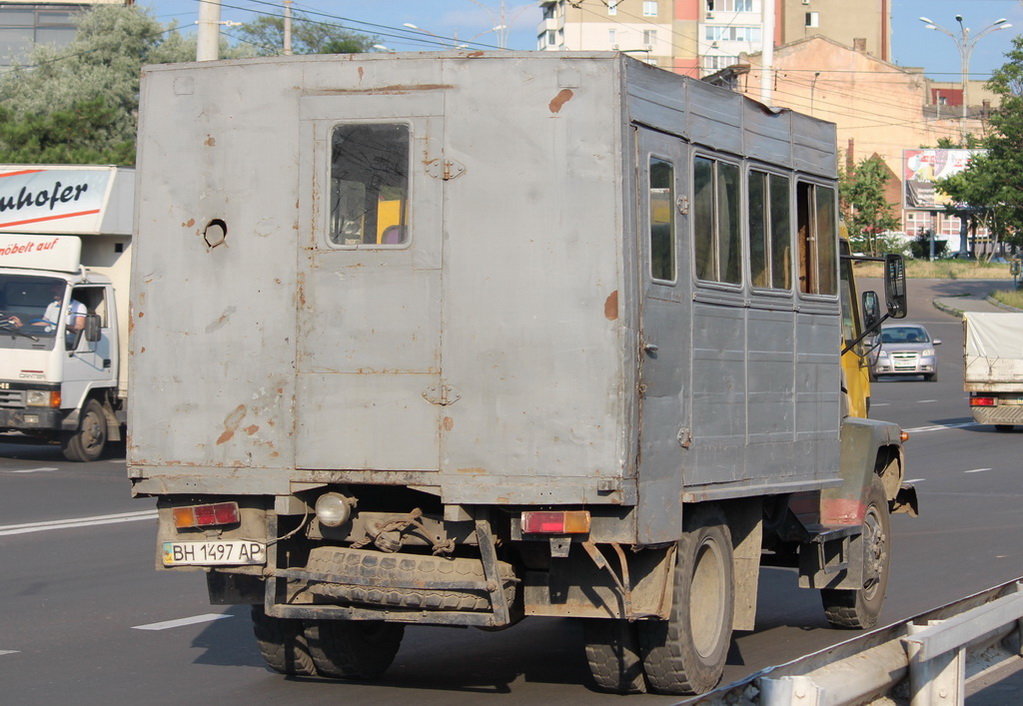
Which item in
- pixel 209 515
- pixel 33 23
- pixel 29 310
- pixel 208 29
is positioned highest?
pixel 33 23

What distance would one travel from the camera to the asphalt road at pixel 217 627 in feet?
24.4

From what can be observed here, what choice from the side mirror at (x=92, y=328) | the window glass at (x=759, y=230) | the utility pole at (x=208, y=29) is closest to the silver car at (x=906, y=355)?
the utility pole at (x=208, y=29)

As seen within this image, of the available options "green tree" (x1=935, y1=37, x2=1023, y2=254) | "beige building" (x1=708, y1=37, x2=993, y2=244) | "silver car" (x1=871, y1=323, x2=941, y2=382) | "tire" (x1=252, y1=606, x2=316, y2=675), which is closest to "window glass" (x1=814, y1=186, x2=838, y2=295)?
"tire" (x1=252, y1=606, x2=316, y2=675)

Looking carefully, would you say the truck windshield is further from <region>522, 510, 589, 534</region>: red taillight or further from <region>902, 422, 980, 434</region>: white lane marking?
<region>522, 510, 589, 534</region>: red taillight

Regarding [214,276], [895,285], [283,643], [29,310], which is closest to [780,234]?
[895,285]

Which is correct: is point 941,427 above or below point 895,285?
below

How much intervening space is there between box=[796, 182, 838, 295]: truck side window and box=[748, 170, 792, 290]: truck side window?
23cm

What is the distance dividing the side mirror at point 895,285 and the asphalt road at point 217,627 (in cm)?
198

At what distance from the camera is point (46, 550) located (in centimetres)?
1226

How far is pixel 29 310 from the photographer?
65.3 ft

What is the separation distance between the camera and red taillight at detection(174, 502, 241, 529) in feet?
21.9

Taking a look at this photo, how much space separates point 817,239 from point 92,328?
1317 cm

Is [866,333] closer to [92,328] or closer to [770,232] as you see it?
[770,232]

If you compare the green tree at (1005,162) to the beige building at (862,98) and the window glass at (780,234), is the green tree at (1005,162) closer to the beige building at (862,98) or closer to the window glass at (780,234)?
the beige building at (862,98)
